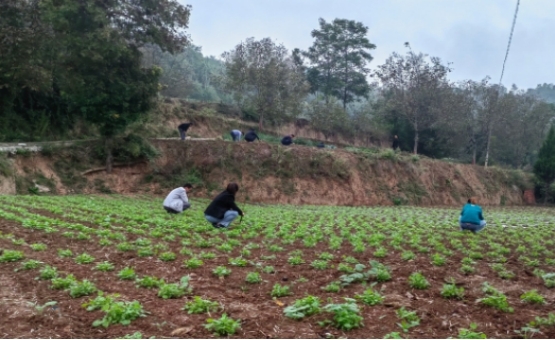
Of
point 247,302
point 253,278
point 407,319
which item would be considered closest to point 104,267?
point 253,278

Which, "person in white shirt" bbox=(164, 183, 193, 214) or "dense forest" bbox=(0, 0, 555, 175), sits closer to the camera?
"person in white shirt" bbox=(164, 183, 193, 214)

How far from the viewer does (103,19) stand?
23.7 metres

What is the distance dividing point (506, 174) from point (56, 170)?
144 feet

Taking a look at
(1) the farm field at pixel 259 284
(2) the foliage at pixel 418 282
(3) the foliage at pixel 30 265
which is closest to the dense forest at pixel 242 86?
(1) the farm field at pixel 259 284

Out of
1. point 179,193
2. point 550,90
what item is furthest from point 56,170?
point 550,90

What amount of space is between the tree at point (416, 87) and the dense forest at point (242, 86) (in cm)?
12

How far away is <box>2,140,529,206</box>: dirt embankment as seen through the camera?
26547 mm

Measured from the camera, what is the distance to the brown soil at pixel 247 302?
17.9ft

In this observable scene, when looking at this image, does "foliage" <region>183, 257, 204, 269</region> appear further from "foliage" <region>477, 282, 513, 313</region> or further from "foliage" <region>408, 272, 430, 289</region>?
"foliage" <region>477, 282, 513, 313</region>

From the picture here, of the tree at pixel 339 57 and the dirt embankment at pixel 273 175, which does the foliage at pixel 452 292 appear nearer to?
the dirt embankment at pixel 273 175

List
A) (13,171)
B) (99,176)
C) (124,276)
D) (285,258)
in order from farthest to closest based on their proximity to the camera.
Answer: (99,176)
(13,171)
(285,258)
(124,276)

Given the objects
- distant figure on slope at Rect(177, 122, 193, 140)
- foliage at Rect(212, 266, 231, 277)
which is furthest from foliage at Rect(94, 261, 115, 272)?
distant figure on slope at Rect(177, 122, 193, 140)

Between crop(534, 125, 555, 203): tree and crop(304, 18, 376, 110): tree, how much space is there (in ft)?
73.5

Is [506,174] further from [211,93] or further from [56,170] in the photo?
[211,93]
